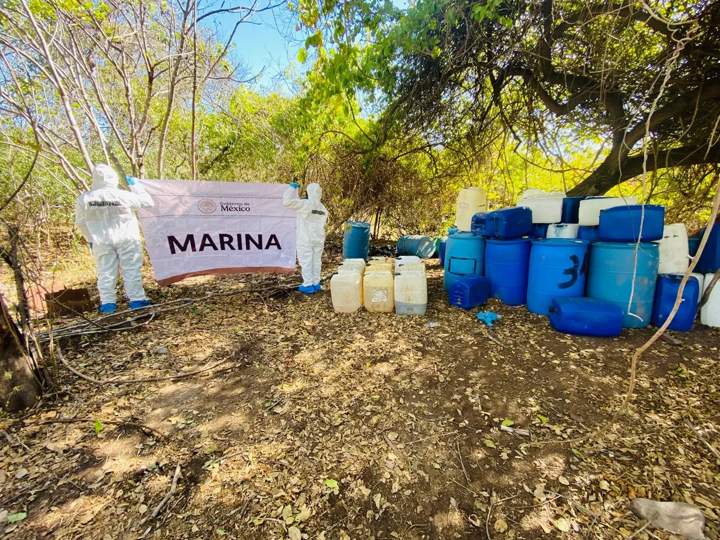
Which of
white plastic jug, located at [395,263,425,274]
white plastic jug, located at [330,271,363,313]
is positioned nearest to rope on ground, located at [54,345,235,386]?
white plastic jug, located at [330,271,363,313]

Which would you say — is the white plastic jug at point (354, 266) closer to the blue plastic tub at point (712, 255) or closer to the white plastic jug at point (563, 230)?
the white plastic jug at point (563, 230)

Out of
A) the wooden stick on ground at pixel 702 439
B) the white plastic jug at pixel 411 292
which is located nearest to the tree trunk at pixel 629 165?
the white plastic jug at pixel 411 292

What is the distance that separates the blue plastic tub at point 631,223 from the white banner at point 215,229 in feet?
12.3

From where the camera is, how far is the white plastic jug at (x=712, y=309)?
2.92 m

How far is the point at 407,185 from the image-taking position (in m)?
6.99

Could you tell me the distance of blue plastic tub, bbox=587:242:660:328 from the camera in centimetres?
281

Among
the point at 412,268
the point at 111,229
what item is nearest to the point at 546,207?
the point at 412,268

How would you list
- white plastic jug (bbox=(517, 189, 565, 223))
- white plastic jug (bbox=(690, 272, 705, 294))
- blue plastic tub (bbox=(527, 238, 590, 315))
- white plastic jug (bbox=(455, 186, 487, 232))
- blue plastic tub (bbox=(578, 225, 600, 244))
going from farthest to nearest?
white plastic jug (bbox=(455, 186, 487, 232))
white plastic jug (bbox=(517, 189, 565, 223))
blue plastic tub (bbox=(578, 225, 600, 244))
blue plastic tub (bbox=(527, 238, 590, 315))
white plastic jug (bbox=(690, 272, 705, 294))

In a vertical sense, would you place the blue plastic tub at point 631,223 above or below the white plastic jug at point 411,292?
above

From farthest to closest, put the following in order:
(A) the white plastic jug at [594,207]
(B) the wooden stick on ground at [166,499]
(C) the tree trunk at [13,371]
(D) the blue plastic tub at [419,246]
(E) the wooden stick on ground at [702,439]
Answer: (D) the blue plastic tub at [419,246] < (A) the white plastic jug at [594,207] < (C) the tree trunk at [13,371] < (E) the wooden stick on ground at [702,439] < (B) the wooden stick on ground at [166,499]

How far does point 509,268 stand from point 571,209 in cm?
110

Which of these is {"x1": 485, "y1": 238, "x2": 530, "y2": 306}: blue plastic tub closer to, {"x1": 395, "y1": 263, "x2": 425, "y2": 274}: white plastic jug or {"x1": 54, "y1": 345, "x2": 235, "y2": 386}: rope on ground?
{"x1": 395, "y1": 263, "x2": 425, "y2": 274}: white plastic jug

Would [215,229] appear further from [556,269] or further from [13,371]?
[556,269]

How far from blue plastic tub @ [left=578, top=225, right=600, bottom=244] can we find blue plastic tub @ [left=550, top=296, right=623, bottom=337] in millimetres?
809
